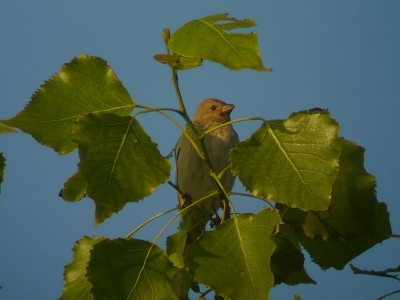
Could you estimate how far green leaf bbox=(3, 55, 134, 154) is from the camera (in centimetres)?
170

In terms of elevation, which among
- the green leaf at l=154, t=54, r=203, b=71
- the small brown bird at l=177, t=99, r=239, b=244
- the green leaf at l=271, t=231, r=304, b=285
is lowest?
the green leaf at l=271, t=231, r=304, b=285

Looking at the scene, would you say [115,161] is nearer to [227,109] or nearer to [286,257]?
[286,257]

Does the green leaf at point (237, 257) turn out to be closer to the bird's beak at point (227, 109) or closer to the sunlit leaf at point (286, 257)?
the sunlit leaf at point (286, 257)

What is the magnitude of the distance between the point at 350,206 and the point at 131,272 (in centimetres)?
73

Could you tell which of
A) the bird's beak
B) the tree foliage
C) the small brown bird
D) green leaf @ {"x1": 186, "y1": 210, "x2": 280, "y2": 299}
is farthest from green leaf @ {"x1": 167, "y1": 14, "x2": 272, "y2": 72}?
the bird's beak

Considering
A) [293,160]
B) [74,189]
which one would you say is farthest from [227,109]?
[293,160]

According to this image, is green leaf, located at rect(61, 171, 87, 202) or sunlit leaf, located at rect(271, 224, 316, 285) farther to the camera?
green leaf, located at rect(61, 171, 87, 202)

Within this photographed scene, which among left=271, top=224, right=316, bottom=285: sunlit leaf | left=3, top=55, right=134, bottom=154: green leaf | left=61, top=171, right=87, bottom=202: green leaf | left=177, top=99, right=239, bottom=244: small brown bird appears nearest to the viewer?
left=3, top=55, right=134, bottom=154: green leaf

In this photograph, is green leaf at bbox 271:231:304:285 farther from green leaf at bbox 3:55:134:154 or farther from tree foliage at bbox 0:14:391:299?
green leaf at bbox 3:55:134:154

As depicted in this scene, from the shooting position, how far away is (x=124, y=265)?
5.44 ft

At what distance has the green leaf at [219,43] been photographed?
159cm

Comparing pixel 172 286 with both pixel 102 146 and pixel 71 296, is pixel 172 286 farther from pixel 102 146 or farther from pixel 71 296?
pixel 102 146

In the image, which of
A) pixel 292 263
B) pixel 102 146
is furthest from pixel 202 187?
pixel 102 146

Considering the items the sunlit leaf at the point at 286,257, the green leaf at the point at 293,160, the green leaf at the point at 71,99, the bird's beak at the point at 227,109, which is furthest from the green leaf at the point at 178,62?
the bird's beak at the point at 227,109
